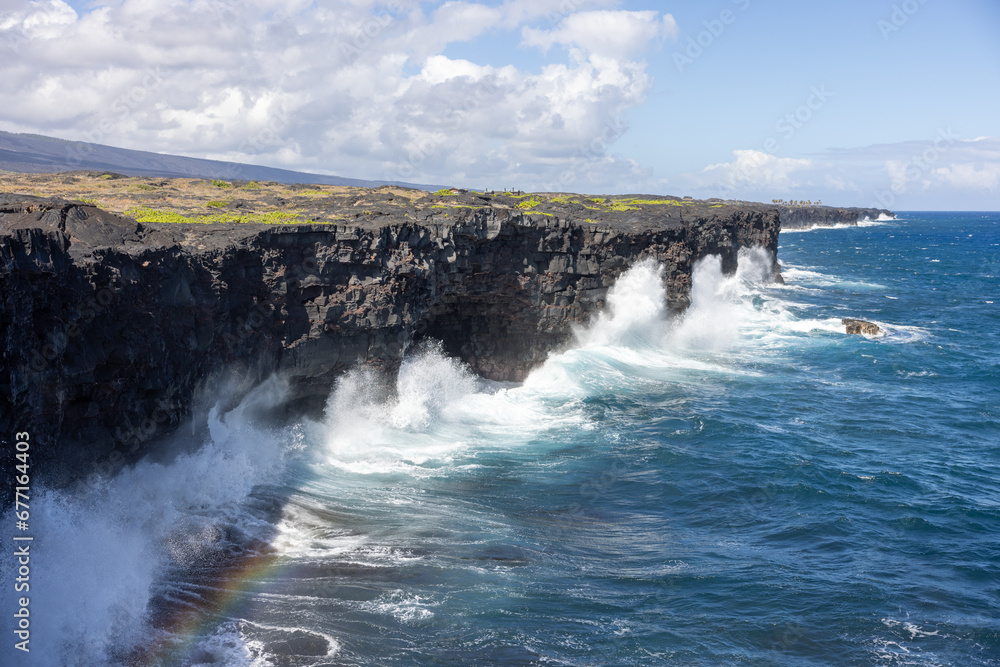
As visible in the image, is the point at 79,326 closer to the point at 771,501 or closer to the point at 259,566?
the point at 259,566

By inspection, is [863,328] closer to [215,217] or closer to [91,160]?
[215,217]

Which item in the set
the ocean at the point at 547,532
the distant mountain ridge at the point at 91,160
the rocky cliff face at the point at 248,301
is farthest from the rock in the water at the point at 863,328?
the distant mountain ridge at the point at 91,160

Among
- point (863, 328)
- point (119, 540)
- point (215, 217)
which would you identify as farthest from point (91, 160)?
point (863, 328)

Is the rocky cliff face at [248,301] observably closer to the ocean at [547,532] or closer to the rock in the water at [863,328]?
the ocean at [547,532]

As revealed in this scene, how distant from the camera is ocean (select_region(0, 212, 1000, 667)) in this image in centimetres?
1549

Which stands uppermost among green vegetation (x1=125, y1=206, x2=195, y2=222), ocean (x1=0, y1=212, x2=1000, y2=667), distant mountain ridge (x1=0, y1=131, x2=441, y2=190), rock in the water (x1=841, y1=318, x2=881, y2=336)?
distant mountain ridge (x1=0, y1=131, x2=441, y2=190)

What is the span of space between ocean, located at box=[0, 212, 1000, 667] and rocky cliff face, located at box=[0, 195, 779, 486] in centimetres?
164

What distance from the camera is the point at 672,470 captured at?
26578 mm

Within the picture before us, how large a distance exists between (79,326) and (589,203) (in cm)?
4465

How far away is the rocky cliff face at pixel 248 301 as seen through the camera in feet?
51.1

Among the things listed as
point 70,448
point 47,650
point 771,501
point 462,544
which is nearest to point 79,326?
point 70,448

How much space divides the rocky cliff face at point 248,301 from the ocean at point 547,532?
5.38 ft

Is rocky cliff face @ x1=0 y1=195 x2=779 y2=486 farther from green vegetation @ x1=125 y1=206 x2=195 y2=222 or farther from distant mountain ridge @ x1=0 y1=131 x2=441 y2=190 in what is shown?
distant mountain ridge @ x1=0 y1=131 x2=441 y2=190

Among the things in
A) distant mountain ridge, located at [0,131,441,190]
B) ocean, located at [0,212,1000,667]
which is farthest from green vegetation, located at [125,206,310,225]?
distant mountain ridge, located at [0,131,441,190]
